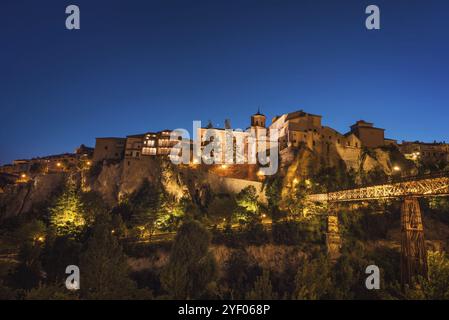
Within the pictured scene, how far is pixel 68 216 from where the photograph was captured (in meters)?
48.1

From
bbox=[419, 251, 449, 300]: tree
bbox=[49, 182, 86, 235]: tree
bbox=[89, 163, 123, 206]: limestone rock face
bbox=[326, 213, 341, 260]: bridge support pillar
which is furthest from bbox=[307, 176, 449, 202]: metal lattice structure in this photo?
bbox=[89, 163, 123, 206]: limestone rock face

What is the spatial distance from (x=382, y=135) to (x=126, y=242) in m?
73.9

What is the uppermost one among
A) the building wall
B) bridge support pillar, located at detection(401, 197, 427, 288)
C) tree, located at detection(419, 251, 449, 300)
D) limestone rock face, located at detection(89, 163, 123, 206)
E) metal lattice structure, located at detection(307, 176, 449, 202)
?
the building wall

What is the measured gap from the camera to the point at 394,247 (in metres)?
42.7

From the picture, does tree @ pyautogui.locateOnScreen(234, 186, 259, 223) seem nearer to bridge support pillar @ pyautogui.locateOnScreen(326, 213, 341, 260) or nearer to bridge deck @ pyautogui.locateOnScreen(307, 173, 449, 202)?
bridge support pillar @ pyautogui.locateOnScreen(326, 213, 341, 260)

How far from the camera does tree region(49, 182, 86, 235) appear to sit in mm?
46938

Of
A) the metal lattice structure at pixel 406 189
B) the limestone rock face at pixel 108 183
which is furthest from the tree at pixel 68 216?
the metal lattice structure at pixel 406 189

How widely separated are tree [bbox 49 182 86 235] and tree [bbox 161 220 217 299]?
71.2ft

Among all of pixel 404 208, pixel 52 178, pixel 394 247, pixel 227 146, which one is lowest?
pixel 394 247

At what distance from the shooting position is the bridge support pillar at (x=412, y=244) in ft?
75.9

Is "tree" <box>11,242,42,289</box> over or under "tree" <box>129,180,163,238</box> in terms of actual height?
under
